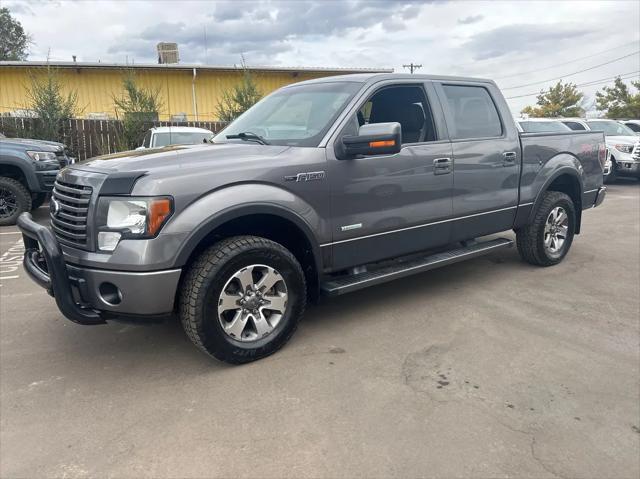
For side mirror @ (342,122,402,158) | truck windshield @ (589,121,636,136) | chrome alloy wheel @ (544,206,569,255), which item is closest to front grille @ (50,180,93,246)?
side mirror @ (342,122,402,158)

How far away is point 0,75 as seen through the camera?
19703 millimetres

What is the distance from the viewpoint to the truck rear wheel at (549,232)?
A: 537 centimetres

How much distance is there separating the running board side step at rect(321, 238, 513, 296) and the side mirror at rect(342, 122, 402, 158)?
965 mm

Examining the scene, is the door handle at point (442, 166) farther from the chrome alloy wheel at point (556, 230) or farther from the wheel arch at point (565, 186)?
the chrome alloy wheel at point (556, 230)

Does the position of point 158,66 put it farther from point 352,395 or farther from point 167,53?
point 352,395

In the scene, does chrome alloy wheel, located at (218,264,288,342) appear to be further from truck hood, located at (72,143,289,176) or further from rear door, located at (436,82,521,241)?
rear door, located at (436,82,521,241)

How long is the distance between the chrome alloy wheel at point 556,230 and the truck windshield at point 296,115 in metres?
2.92

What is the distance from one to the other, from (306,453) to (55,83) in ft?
52.1

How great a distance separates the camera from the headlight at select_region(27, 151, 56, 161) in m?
8.12

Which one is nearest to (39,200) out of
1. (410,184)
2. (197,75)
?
(410,184)

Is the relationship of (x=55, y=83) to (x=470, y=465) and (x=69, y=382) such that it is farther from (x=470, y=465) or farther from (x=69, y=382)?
(x=470, y=465)

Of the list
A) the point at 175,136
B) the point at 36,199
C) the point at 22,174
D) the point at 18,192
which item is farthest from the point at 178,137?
the point at 18,192

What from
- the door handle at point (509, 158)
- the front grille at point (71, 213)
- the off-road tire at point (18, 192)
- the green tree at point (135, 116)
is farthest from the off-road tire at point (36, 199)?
the door handle at point (509, 158)

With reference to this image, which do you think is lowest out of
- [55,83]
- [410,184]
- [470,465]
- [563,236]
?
[470,465]
